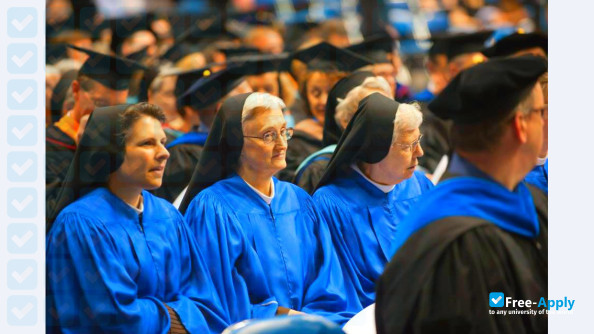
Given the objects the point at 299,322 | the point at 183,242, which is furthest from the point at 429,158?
the point at 299,322

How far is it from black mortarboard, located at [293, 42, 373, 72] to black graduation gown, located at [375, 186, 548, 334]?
3238 mm

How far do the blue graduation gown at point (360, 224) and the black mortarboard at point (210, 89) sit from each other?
95cm

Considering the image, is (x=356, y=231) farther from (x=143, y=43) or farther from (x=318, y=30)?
(x=318, y=30)

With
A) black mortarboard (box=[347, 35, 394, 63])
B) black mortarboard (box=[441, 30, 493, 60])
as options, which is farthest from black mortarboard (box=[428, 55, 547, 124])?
black mortarboard (box=[441, 30, 493, 60])

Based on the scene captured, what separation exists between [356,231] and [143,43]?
3260 mm

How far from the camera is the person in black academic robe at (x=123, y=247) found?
317 cm

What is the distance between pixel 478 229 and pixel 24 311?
61.2 inches

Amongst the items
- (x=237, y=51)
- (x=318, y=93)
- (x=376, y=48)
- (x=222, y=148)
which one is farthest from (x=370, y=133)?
(x=237, y=51)

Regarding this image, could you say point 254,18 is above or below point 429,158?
above

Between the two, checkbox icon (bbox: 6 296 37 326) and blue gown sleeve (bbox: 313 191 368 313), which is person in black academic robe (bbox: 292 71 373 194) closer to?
blue gown sleeve (bbox: 313 191 368 313)

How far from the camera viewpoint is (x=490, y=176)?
2473 millimetres

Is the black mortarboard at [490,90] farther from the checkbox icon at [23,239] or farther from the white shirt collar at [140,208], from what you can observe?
the checkbox icon at [23,239]

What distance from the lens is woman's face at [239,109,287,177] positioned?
12.1ft

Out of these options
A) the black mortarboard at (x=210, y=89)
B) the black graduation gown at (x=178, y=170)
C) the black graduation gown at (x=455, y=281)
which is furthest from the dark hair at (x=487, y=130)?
the black mortarboard at (x=210, y=89)
